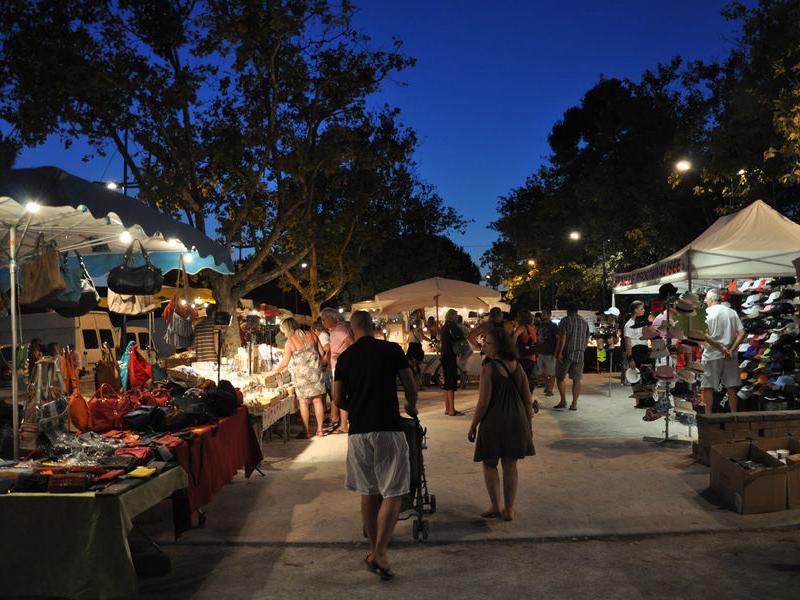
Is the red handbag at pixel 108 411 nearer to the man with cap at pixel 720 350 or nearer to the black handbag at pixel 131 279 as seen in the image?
the black handbag at pixel 131 279

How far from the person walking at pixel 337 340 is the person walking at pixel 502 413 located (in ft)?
13.6

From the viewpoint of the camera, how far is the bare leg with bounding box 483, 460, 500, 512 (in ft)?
19.6

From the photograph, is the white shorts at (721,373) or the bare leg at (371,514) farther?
the white shorts at (721,373)

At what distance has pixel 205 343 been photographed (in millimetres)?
10898

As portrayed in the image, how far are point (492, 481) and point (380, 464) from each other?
157 cm

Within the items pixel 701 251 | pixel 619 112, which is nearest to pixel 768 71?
pixel 701 251

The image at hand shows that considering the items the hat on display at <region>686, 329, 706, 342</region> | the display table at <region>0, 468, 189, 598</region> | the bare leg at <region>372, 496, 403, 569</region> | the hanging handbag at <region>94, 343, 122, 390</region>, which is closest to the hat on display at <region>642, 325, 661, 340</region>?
the hat on display at <region>686, 329, 706, 342</region>

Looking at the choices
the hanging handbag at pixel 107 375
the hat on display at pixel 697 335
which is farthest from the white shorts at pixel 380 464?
the hat on display at pixel 697 335

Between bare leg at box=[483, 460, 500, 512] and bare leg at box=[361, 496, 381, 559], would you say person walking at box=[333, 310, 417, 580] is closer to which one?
bare leg at box=[361, 496, 381, 559]

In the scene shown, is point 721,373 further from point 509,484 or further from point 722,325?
point 509,484

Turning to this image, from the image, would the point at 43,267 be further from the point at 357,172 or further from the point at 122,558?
the point at 357,172

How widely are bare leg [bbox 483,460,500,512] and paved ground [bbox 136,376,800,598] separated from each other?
17 centimetres

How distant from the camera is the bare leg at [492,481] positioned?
5973 millimetres

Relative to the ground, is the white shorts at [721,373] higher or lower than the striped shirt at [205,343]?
lower
